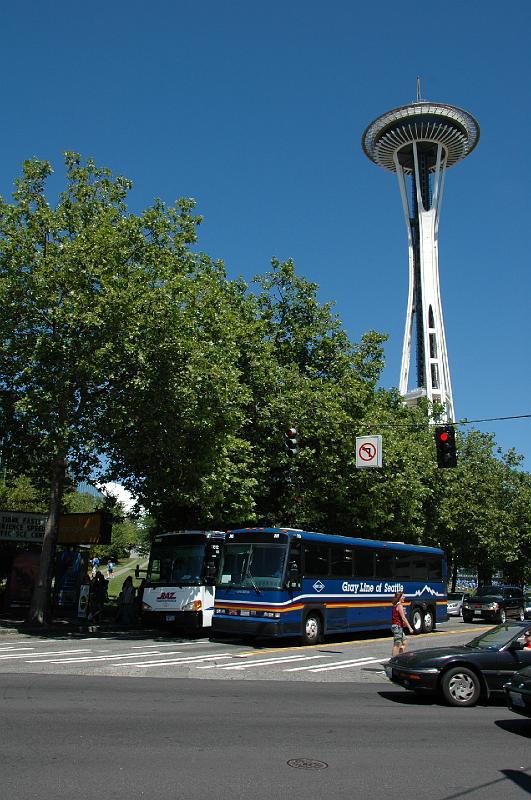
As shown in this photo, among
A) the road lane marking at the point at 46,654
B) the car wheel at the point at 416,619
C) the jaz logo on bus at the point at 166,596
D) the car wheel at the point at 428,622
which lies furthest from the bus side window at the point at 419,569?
the road lane marking at the point at 46,654

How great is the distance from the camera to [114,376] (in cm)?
2019

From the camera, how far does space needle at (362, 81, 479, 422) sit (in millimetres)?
97875

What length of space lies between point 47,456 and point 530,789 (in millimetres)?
20454

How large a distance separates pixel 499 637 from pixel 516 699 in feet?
8.52

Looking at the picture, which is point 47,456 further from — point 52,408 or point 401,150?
point 401,150

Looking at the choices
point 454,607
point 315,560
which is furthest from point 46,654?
point 454,607

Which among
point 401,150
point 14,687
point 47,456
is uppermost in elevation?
point 401,150

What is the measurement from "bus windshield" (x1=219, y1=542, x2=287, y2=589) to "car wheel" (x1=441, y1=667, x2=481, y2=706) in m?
8.46

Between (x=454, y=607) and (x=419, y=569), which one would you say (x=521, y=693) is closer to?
(x=419, y=569)

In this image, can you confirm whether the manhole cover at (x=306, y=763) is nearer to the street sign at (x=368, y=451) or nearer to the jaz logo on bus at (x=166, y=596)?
the jaz logo on bus at (x=166, y=596)

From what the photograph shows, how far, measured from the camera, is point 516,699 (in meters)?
9.71

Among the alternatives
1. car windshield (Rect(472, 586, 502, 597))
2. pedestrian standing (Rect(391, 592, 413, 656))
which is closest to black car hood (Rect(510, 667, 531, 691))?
pedestrian standing (Rect(391, 592, 413, 656))

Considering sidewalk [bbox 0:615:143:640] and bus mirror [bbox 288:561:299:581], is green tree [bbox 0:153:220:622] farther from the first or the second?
bus mirror [bbox 288:561:299:581]

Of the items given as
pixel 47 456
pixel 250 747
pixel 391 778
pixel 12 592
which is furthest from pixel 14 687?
pixel 12 592
